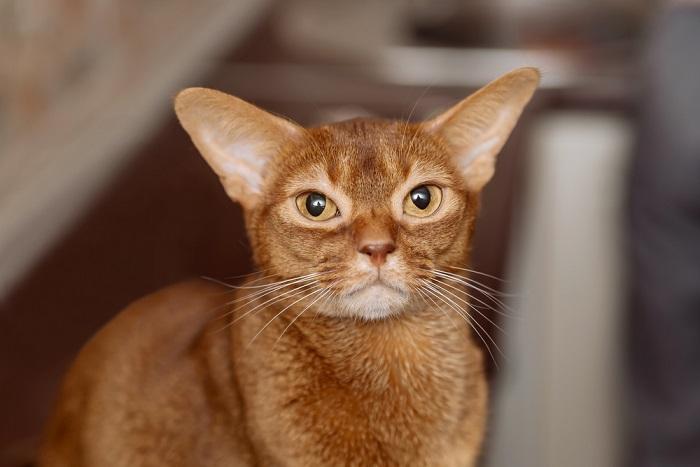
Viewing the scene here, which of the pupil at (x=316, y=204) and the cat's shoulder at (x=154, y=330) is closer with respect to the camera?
the cat's shoulder at (x=154, y=330)

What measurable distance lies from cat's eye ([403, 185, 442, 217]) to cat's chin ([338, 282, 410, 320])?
6 cm

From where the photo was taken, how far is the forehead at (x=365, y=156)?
54 cm

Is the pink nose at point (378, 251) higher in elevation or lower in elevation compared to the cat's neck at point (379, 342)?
higher

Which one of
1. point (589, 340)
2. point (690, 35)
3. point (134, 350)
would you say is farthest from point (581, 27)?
point (134, 350)

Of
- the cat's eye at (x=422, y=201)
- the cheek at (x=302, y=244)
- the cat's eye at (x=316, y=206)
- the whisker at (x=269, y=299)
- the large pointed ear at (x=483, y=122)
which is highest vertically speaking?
the large pointed ear at (x=483, y=122)

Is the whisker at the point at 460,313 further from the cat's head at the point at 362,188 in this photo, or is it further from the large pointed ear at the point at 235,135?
the large pointed ear at the point at 235,135

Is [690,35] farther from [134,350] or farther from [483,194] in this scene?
[134,350]

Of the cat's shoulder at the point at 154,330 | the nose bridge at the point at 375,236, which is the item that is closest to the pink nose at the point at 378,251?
the nose bridge at the point at 375,236

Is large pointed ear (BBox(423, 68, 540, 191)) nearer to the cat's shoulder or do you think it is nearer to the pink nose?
the pink nose

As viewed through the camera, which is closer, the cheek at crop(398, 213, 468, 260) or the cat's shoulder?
the cat's shoulder

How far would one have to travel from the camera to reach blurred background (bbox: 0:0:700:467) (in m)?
0.52

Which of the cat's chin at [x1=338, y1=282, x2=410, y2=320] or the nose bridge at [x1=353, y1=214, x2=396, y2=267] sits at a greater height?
the nose bridge at [x1=353, y1=214, x2=396, y2=267]

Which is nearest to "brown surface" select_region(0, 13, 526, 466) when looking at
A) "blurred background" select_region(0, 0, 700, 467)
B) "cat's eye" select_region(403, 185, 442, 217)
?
"blurred background" select_region(0, 0, 700, 467)

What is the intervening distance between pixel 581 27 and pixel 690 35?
0.34m
